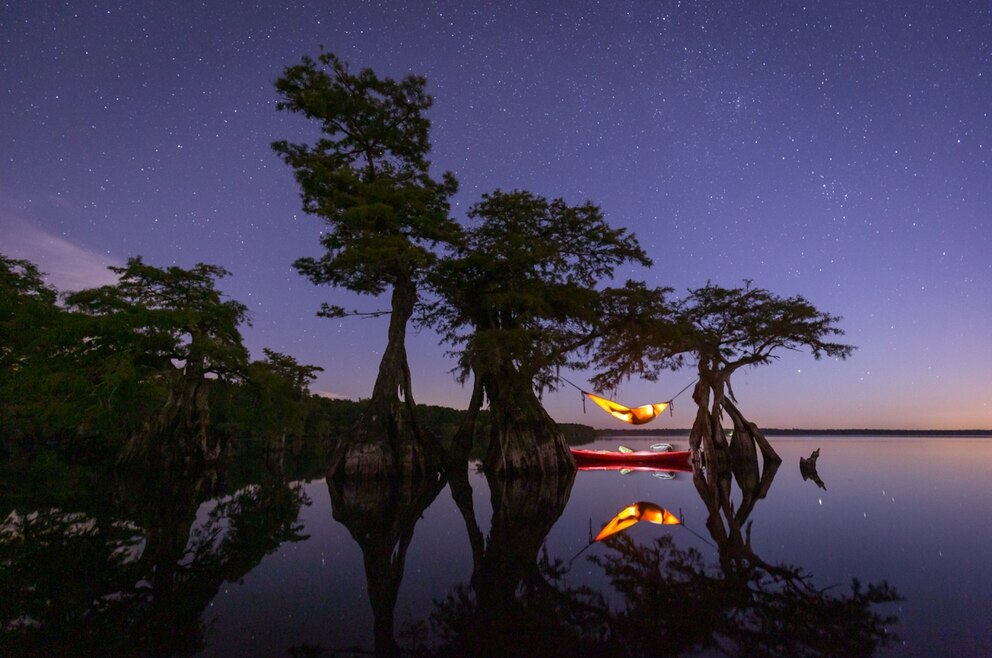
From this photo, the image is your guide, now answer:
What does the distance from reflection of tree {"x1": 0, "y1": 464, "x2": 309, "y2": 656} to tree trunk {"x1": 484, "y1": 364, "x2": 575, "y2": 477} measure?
10.5 m

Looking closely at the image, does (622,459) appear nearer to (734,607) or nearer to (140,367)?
(140,367)

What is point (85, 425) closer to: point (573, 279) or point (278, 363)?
point (278, 363)

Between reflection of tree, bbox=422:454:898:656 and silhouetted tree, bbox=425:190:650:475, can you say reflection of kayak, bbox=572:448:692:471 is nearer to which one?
silhouetted tree, bbox=425:190:650:475

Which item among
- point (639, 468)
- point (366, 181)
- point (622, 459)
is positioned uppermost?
point (366, 181)

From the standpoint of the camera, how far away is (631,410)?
73.7 ft

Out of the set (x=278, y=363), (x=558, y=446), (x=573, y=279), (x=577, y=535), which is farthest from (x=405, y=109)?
(x=577, y=535)

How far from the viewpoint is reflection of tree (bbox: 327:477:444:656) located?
5281mm

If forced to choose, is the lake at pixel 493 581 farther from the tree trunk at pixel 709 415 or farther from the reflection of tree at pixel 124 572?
the tree trunk at pixel 709 415

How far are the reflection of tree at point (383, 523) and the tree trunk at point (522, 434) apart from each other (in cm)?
338

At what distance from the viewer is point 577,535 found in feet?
29.5

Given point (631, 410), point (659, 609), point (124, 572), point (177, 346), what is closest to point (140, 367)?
point (177, 346)

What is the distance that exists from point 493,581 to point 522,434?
611 inches

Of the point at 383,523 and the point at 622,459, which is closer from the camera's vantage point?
the point at 383,523

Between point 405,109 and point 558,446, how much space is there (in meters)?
14.9
